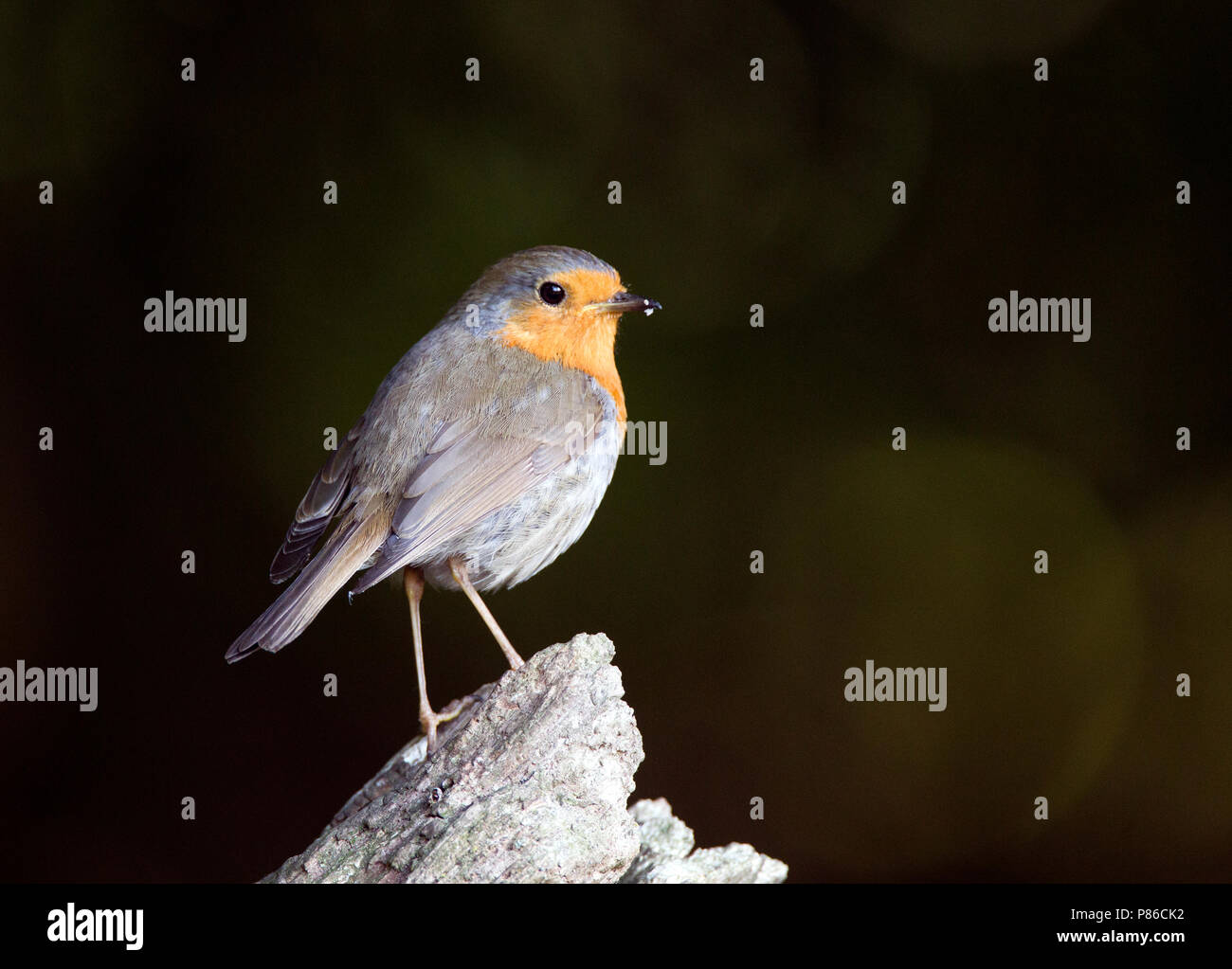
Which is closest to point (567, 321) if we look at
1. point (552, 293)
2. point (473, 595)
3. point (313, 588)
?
point (552, 293)

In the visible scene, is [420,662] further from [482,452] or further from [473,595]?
[482,452]

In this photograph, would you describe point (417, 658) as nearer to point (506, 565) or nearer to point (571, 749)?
point (506, 565)

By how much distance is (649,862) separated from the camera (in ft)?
12.1

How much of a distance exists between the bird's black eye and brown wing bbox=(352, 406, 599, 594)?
0.47m

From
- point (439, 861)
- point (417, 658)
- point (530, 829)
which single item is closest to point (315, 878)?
point (439, 861)

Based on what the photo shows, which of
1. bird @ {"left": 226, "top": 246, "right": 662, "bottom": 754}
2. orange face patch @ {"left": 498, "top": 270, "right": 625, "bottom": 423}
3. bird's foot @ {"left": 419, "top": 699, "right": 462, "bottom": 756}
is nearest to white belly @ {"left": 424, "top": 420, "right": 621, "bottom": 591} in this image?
bird @ {"left": 226, "top": 246, "right": 662, "bottom": 754}

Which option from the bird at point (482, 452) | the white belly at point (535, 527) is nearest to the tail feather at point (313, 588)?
the bird at point (482, 452)

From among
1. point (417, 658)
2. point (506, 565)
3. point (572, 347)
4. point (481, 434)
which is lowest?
point (417, 658)

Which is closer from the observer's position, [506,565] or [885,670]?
[506,565]

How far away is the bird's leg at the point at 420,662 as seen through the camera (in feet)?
13.0

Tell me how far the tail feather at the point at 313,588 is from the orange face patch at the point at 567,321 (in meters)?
0.90

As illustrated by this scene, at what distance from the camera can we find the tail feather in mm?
3453

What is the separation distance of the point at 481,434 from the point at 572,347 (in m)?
0.56

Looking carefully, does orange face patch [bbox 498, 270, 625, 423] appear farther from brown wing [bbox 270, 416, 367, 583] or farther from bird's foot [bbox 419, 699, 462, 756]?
bird's foot [bbox 419, 699, 462, 756]
